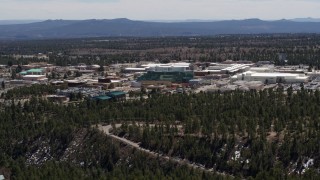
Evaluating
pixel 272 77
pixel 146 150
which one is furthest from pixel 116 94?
pixel 272 77

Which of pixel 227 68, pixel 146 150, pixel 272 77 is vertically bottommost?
pixel 146 150

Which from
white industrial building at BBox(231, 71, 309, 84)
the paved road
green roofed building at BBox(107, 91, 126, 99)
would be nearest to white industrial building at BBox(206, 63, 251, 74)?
white industrial building at BBox(231, 71, 309, 84)

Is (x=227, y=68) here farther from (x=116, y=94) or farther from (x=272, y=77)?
(x=116, y=94)

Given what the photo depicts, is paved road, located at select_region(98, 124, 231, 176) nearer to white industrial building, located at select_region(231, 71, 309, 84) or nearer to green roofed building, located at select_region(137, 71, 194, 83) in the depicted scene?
green roofed building, located at select_region(137, 71, 194, 83)

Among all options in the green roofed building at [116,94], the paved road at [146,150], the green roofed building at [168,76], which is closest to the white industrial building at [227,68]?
the green roofed building at [168,76]

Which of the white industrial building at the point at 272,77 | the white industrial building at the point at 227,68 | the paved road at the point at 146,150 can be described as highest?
the white industrial building at the point at 272,77

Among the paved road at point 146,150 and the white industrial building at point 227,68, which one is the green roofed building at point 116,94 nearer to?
the paved road at point 146,150

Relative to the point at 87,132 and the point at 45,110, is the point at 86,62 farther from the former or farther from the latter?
the point at 87,132

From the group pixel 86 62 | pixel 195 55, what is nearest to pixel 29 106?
pixel 86 62

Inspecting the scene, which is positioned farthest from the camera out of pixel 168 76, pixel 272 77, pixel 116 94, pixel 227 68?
pixel 227 68
